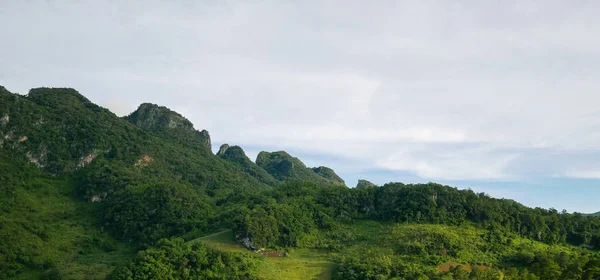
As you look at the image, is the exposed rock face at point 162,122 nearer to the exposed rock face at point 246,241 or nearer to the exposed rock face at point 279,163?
the exposed rock face at point 279,163

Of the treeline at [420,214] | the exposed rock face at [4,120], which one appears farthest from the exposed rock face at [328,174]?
the exposed rock face at [4,120]

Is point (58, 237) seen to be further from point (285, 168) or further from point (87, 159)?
point (285, 168)

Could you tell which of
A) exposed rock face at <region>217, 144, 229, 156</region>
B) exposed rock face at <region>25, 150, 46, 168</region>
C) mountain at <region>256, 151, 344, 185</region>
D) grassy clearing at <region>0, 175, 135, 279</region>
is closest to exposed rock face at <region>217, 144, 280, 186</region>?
exposed rock face at <region>217, 144, 229, 156</region>

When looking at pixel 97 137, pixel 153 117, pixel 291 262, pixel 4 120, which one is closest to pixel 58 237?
pixel 4 120

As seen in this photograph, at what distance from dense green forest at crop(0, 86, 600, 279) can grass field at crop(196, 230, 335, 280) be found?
251mm

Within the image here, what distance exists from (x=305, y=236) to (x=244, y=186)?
5674 cm

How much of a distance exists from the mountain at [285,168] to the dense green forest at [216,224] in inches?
2084

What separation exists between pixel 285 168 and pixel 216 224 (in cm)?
9417

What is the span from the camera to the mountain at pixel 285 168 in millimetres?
162500

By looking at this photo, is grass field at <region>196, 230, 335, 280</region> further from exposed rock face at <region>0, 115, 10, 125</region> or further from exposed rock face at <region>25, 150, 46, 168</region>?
exposed rock face at <region>0, 115, 10, 125</region>

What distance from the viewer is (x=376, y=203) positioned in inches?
2963

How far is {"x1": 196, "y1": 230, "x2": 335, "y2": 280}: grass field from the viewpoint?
178 feet

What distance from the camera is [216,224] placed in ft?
240

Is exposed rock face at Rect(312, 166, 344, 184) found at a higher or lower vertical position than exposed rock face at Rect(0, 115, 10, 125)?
higher
